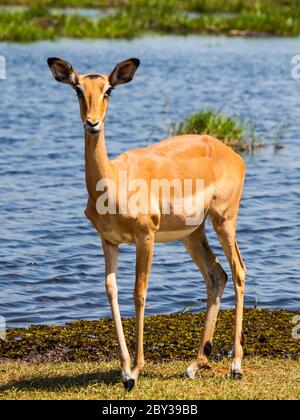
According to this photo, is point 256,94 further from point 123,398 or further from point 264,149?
point 123,398

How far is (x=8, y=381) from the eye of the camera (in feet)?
30.1

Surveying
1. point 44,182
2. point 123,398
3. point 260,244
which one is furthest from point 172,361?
point 44,182

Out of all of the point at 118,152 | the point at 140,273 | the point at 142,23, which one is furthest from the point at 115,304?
the point at 142,23

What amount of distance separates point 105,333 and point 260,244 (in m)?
5.48

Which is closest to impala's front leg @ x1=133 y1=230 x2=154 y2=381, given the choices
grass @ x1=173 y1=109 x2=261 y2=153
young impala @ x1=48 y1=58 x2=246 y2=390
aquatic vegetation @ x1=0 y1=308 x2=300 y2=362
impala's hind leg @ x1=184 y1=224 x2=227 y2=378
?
young impala @ x1=48 y1=58 x2=246 y2=390

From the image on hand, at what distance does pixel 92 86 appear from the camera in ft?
26.9

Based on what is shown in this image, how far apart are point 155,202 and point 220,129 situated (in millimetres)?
14030

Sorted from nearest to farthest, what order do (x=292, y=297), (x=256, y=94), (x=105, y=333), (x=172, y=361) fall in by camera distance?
(x=172, y=361), (x=105, y=333), (x=292, y=297), (x=256, y=94)

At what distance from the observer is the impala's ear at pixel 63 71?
327 inches

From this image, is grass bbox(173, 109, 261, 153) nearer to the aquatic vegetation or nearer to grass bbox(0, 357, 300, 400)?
the aquatic vegetation

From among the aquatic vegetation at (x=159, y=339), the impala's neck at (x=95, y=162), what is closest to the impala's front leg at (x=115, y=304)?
the impala's neck at (x=95, y=162)

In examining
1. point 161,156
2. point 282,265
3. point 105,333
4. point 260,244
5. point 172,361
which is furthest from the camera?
point 260,244

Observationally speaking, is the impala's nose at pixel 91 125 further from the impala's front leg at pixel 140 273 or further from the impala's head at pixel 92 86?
the impala's front leg at pixel 140 273

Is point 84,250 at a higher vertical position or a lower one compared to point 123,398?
lower
